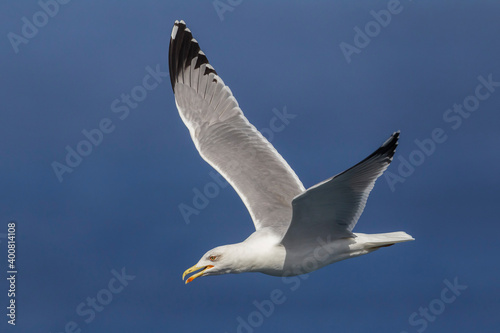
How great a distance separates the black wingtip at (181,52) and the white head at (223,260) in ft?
8.81

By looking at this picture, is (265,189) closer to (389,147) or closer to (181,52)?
(389,147)

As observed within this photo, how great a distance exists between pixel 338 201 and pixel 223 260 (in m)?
1.19

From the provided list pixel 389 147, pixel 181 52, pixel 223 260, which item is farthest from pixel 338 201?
pixel 181 52

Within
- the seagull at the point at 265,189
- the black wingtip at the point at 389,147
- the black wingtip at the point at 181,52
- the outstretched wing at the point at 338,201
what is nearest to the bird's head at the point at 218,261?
the seagull at the point at 265,189

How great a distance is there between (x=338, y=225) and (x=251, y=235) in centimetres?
84

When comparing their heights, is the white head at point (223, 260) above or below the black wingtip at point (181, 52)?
below

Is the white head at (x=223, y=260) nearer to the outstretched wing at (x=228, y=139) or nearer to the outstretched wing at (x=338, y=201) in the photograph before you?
the outstretched wing at (x=338, y=201)

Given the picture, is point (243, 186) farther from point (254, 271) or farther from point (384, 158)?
point (384, 158)

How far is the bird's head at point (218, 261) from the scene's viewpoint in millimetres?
6652

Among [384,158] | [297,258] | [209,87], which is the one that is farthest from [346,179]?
[209,87]

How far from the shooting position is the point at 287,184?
7.58 m

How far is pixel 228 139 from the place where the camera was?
26.6 ft

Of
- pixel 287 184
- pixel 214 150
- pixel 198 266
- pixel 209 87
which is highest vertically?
pixel 209 87

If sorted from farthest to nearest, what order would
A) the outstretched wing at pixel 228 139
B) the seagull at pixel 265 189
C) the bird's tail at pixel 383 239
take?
1. the outstretched wing at pixel 228 139
2. the bird's tail at pixel 383 239
3. the seagull at pixel 265 189
